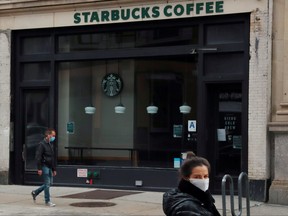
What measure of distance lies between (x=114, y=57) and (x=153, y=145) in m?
2.48

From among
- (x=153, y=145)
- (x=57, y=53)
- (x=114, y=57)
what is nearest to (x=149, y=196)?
(x=153, y=145)

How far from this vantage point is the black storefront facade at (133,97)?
13.0 metres

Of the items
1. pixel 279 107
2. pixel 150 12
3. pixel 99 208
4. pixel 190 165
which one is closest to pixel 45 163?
pixel 99 208

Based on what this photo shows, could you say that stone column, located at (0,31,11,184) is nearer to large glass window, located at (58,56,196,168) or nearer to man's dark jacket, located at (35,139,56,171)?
large glass window, located at (58,56,196,168)

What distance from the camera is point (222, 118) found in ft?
43.4

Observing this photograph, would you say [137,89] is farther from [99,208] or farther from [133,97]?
[99,208]

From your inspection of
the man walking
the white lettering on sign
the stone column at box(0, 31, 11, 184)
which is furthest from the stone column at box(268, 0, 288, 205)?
the stone column at box(0, 31, 11, 184)

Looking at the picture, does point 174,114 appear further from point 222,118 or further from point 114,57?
point 114,57

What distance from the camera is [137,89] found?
14.3m

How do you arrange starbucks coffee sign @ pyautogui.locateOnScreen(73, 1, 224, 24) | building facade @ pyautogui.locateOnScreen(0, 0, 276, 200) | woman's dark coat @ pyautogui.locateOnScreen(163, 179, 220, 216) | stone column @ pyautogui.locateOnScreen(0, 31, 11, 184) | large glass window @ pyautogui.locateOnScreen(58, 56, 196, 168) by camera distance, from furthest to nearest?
1. stone column @ pyautogui.locateOnScreen(0, 31, 11, 184)
2. large glass window @ pyautogui.locateOnScreen(58, 56, 196, 168)
3. starbucks coffee sign @ pyautogui.locateOnScreen(73, 1, 224, 24)
4. building facade @ pyautogui.locateOnScreen(0, 0, 276, 200)
5. woman's dark coat @ pyautogui.locateOnScreen(163, 179, 220, 216)

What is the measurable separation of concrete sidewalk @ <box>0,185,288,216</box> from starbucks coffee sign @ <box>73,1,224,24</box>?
→ 4.32m

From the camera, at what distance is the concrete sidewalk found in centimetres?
1062

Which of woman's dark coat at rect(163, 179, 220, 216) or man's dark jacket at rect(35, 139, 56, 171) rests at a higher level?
woman's dark coat at rect(163, 179, 220, 216)

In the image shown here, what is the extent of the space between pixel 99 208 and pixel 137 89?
162 inches
